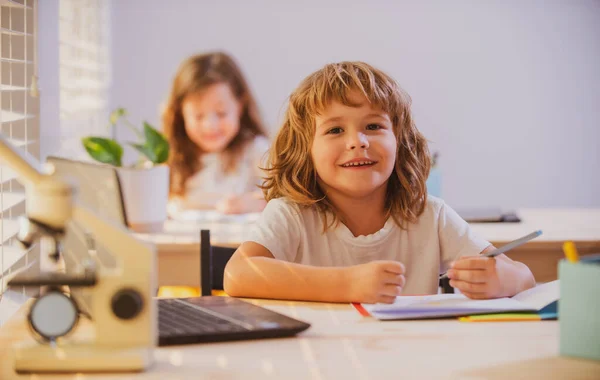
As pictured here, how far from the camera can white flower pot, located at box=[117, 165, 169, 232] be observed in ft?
7.63

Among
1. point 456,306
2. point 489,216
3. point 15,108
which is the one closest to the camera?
point 456,306

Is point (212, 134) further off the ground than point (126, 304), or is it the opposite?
point (212, 134)

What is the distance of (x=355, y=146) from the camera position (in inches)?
61.5

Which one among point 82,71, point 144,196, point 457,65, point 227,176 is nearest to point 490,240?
point 144,196

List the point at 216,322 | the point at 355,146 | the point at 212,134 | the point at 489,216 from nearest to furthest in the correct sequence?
the point at 216,322
the point at 355,146
the point at 489,216
the point at 212,134

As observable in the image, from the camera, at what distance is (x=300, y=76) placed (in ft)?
15.5

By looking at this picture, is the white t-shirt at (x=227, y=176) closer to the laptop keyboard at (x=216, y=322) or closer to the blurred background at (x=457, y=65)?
the blurred background at (x=457, y=65)

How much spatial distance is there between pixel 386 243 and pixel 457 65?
11.2 ft

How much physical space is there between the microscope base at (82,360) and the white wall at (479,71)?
3903mm

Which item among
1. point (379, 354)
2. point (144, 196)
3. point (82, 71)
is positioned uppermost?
point (82, 71)

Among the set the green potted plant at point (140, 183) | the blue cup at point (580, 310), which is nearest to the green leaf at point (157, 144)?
the green potted plant at point (140, 183)

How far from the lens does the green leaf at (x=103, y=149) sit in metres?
2.34

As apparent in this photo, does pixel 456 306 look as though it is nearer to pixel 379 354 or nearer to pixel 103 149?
pixel 379 354

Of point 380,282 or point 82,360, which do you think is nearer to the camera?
point 82,360
